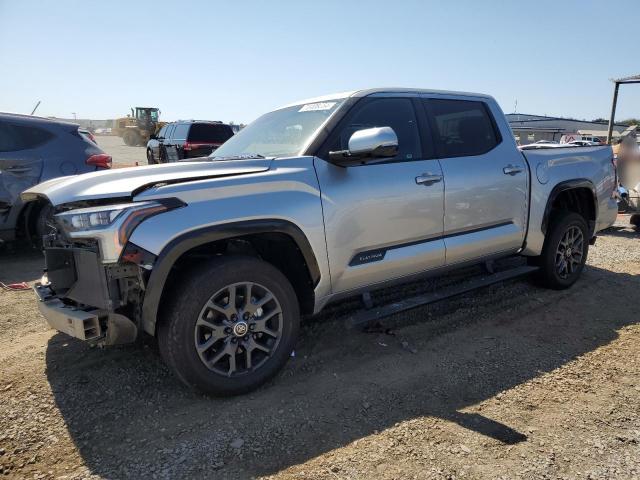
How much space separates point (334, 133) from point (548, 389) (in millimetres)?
2258

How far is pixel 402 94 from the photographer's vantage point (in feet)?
12.7

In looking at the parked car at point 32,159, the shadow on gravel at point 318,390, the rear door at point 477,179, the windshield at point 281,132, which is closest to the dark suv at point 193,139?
the parked car at point 32,159

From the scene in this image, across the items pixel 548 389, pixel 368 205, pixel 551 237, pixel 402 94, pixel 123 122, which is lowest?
pixel 548 389

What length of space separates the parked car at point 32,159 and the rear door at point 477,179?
4699 millimetres

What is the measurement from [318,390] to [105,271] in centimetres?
150

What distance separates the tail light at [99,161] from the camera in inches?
259

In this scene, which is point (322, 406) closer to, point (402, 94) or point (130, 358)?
point (130, 358)

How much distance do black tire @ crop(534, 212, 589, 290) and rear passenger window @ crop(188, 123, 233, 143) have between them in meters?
12.5

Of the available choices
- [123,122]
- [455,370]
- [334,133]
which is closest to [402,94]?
[334,133]

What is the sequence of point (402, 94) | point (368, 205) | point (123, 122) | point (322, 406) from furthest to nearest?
point (123, 122) → point (402, 94) → point (368, 205) → point (322, 406)

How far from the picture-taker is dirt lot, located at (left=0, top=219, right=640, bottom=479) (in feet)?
7.93

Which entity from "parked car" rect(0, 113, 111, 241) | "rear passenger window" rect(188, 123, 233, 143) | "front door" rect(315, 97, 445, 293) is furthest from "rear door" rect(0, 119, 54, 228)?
"rear passenger window" rect(188, 123, 233, 143)

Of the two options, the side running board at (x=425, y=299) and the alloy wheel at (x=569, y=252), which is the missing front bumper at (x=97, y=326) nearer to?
the side running board at (x=425, y=299)

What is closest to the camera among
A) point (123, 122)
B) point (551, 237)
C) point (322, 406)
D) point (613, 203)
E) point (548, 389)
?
point (322, 406)
